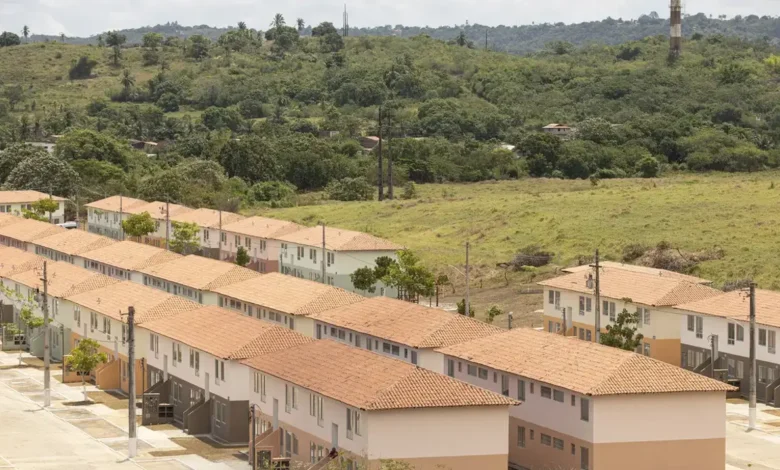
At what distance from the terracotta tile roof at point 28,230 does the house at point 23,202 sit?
63.7 ft

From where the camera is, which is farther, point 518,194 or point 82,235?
point 518,194

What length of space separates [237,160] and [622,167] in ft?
126

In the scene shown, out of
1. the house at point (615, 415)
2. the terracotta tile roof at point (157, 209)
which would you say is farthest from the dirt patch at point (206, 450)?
the terracotta tile roof at point (157, 209)

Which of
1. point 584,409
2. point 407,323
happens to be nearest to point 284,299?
point 407,323

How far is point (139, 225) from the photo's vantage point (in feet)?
381

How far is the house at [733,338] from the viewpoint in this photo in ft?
203

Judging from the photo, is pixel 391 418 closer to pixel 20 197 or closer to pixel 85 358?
pixel 85 358

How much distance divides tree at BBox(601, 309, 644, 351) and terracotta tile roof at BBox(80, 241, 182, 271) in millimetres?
31364

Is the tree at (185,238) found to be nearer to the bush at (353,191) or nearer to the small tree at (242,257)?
the small tree at (242,257)

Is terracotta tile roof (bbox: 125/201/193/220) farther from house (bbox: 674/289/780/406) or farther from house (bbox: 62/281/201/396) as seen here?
house (bbox: 674/289/780/406)

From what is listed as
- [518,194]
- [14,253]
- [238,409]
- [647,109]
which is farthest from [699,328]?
[647,109]

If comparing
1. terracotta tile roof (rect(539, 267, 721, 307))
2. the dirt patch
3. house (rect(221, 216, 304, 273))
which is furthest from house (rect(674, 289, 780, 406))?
house (rect(221, 216, 304, 273))

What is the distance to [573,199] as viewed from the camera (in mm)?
119438

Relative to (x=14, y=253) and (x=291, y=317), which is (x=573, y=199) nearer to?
(x=14, y=253)
